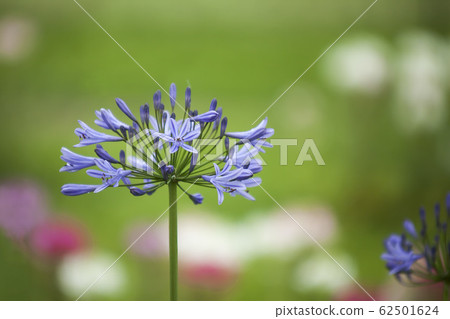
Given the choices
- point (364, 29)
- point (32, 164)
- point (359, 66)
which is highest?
point (364, 29)

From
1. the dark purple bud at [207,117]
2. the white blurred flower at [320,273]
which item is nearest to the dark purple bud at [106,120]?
the dark purple bud at [207,117]

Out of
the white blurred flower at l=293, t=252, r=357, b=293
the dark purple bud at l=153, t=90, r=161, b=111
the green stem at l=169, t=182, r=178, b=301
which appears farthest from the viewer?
the white blurred flower at l=293, t=252, r=357, b=293

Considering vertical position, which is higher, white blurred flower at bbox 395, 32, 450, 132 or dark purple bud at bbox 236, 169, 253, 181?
white blurred flower at bbox 395, 32, 450, 132

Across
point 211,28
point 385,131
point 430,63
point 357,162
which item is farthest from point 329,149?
point 211,28

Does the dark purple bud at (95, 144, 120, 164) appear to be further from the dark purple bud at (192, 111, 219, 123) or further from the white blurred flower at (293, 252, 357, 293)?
the white blurred flower at (293, 252, 357, 293)

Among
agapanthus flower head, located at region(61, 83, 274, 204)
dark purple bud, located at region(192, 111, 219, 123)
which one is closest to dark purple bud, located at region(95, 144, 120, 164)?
agapanthus flower head, located at region(61, 83, 274, 204)

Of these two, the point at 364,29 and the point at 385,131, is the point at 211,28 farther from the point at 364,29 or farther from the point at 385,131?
the point at 385,131

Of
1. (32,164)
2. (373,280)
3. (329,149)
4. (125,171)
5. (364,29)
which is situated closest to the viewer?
(125,171)
